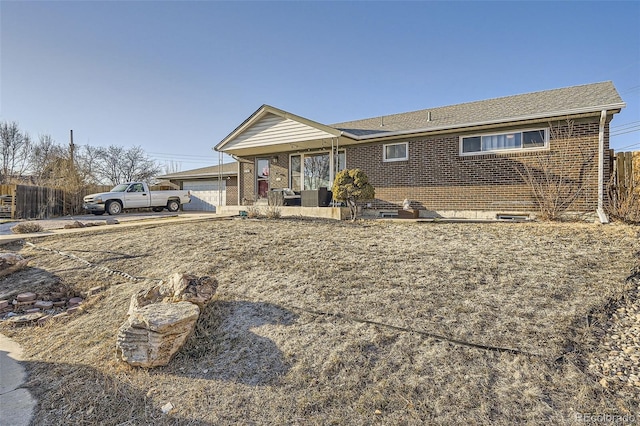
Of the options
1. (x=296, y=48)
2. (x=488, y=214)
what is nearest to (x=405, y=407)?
(x=488, y=214)

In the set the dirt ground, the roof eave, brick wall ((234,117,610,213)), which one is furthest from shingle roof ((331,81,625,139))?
the dirt ground

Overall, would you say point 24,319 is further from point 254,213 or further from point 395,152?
point 395,152

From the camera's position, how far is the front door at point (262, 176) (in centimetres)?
1467

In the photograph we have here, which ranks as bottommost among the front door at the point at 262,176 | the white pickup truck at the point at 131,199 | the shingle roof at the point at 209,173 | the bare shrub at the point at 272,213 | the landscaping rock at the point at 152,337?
the landscaping rock at the point at 152,337

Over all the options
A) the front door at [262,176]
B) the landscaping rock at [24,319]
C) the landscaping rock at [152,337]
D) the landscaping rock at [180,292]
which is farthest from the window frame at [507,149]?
the landscaping rock at [24,319]

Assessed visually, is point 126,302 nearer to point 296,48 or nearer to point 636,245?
point 636,245

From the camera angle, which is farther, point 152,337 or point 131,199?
point 131,199

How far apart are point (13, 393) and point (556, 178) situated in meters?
11.5

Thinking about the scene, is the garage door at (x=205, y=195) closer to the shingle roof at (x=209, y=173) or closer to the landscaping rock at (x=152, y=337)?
the shingle roof at (x=209, y=173)

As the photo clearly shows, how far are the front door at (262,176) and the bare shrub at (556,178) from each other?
10.2m

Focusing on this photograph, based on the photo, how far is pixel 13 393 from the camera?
282 centimetres

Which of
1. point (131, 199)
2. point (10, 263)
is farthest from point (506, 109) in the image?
point (131, 199)

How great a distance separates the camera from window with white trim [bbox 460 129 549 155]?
9.10 meters

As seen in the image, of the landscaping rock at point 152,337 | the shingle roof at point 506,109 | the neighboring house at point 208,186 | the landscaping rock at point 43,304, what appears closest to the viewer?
the landscaping rock at point 152,337
